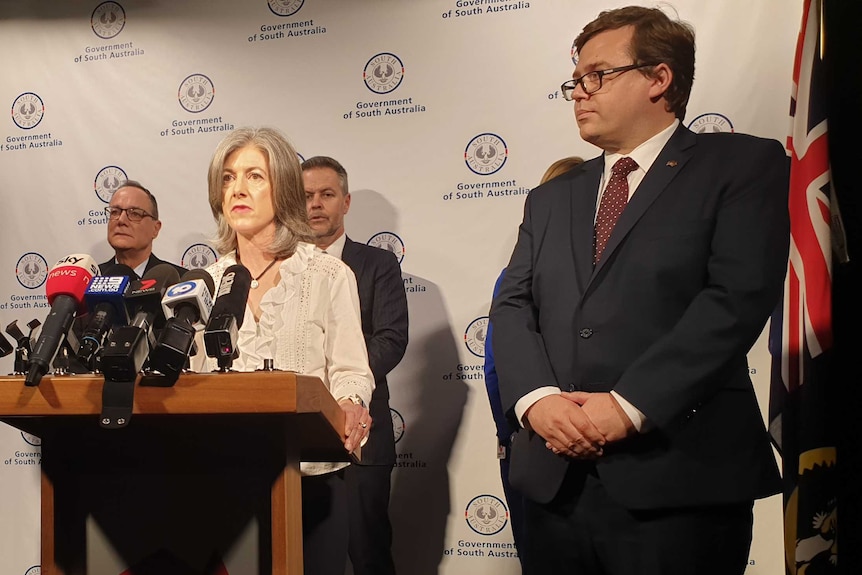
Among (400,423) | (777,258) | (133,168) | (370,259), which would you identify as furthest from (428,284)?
(777,258)

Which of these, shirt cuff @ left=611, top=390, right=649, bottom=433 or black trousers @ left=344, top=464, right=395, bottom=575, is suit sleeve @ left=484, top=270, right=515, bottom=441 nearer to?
black trousers @ left=344, top=464, right=395, bottom=575

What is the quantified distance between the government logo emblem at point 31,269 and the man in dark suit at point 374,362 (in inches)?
58.3

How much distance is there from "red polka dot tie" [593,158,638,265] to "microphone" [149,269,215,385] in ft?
3.33

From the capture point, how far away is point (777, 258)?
1950 mm

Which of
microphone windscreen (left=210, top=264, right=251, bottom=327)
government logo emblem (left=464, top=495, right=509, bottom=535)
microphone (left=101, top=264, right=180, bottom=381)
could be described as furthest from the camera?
government logo emblem (left=464, top=495, right=509, bottom=535)

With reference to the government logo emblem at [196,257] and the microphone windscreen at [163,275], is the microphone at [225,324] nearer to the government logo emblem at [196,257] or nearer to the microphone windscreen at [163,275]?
the microphone windscreen at [163,275]

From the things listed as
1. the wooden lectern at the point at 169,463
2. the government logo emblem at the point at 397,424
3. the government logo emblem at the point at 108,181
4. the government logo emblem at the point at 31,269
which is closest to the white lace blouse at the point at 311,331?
the wooden lectern at the point at 169,463

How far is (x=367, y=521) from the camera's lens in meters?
3.52

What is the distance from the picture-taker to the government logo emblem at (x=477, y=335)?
3.61 m

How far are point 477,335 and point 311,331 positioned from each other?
60.1 inches

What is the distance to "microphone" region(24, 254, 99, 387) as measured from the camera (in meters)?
1.40

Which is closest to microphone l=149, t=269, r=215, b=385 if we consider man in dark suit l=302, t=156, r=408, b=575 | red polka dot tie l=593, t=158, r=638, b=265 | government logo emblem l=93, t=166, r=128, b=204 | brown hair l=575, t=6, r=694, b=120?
red polka dot tie l=593, t=158, r=638, b=265

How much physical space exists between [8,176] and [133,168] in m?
0.69

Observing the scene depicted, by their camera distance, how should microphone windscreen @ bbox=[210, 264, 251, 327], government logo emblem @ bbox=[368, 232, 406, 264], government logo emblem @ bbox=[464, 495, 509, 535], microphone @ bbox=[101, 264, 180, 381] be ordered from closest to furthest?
microphone @ bbox=[101, 264, 180, 381] → microphone windscreen @ bbox=[210, 264, 251, 327] → government logo emblem @ bbox=[464, 495, 509, 535] → government logo emblem @ bbox=[368, 232, 406, 264]
